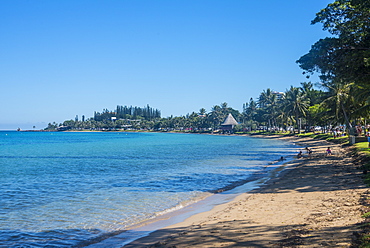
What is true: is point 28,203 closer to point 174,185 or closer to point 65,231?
point 65,231

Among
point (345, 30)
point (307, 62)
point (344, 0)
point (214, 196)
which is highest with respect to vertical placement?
point (344, 0)

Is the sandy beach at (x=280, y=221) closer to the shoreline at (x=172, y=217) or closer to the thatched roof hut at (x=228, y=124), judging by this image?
the shoreline at (x=172, y=217)

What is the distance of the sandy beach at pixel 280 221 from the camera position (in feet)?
28.3

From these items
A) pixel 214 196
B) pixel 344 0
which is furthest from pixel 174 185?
pixel 344 0

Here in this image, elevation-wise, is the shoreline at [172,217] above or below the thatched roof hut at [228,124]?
below

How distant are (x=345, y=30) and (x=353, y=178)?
8.63 meters

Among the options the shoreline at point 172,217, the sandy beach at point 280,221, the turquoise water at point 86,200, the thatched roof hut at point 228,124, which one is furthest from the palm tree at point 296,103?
the sandy beach at point 280,221

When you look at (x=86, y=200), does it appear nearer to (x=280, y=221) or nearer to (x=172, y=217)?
(x=172, y=217)

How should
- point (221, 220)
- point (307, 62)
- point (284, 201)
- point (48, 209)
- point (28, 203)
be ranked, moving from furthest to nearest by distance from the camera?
point (307, 62), point (28, 203), point (48, 209), point (284, 201), point (221, 220)

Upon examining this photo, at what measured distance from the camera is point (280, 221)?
427 inches

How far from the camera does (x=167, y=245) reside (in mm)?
9445

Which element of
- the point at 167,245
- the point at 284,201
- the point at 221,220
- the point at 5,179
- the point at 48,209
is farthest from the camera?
the point at 5,179

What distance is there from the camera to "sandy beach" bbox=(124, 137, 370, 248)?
8623mm

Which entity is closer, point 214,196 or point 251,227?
point 251,227
